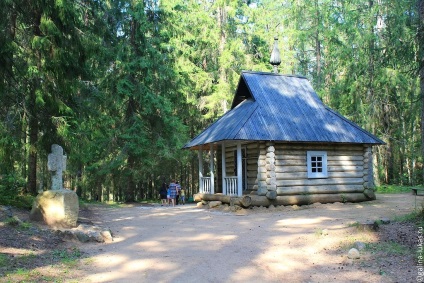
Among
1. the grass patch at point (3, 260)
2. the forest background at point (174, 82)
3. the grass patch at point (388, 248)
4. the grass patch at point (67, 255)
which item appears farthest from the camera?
the forest background at point (174, 82)

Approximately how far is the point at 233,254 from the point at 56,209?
5.39 metres

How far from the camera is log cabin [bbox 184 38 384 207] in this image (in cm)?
1731

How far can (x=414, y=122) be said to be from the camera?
2933cm

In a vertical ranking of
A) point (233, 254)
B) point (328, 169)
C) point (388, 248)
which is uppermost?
point (328, 169)

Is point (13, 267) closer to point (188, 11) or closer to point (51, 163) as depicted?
point (51, 163)

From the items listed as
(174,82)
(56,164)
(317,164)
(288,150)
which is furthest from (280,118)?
(174,82)

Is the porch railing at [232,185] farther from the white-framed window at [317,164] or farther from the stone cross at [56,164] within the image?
the stone cross at [56,164]

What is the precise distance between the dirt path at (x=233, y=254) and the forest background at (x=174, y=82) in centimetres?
615

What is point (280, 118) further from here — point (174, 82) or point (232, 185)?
point (174, 82)

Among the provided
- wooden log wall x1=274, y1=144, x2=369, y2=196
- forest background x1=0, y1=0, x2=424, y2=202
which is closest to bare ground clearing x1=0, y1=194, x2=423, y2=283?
wooden log wall x1=274, y1=144, x2=369, y2=196

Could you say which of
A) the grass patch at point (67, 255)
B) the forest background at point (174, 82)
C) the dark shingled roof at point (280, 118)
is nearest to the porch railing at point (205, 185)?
the dark shingled roof at point (280, 118)

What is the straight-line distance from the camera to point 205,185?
853 inches

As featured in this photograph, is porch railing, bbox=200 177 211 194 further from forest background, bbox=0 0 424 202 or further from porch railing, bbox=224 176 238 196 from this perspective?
forest background, bbox=0 0 424 202

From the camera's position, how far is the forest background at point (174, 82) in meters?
15.5
